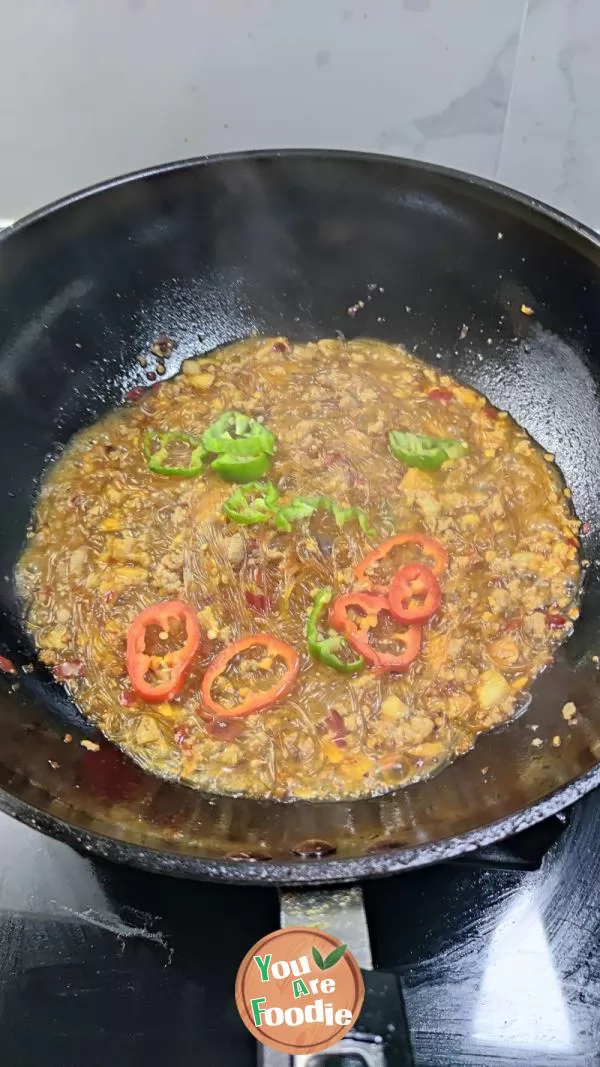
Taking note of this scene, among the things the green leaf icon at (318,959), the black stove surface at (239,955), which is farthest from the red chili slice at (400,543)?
the green leaf icon at (318,959)

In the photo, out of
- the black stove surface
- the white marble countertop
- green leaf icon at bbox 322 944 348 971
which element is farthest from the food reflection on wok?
the white marble countertop

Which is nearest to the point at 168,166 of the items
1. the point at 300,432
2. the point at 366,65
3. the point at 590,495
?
the point at 366,65

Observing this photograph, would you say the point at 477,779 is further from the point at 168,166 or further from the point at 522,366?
the point at 168,166

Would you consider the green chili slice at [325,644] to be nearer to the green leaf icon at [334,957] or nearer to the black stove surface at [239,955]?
the black stove surface at [239,955]

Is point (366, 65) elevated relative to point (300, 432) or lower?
elevated

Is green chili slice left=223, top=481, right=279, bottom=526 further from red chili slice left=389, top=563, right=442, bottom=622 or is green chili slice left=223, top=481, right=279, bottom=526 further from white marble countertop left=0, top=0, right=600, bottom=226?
white marble countertop left=0, top=0, right=600, bottom=226

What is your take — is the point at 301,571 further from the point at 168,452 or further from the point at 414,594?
the point at 168,452
